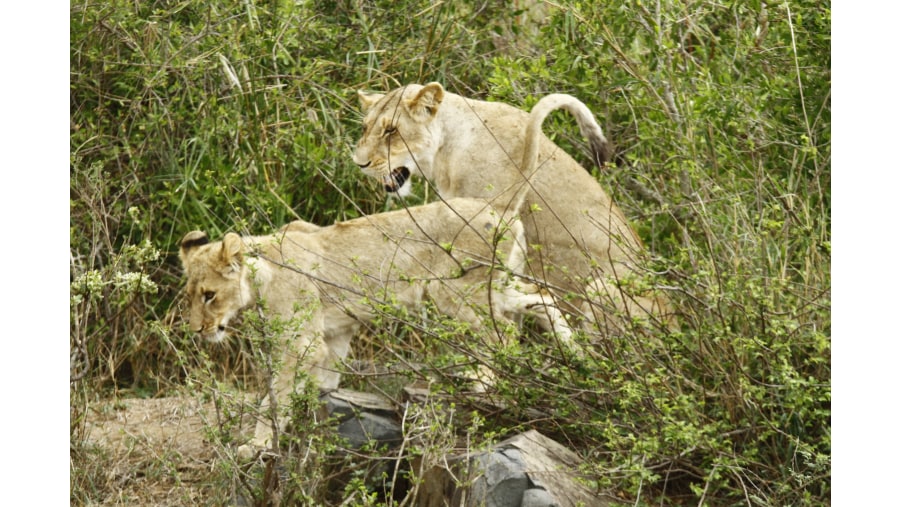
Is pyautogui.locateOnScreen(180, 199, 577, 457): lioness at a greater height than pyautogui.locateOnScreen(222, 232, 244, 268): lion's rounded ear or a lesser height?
lesser

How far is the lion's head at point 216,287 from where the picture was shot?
6332 mm

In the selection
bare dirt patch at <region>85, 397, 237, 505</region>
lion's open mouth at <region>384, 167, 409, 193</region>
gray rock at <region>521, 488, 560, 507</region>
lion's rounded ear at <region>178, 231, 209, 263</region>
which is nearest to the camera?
gray rock at <region>521, 488, 560, 507</region>

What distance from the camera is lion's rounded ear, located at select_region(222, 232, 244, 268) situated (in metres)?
6.28

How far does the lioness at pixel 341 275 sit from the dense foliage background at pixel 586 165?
25 cm

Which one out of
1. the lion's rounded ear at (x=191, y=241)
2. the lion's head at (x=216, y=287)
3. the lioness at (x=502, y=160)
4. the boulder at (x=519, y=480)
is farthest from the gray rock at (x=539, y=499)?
the lion's rounded ear at (x=191, y=241)

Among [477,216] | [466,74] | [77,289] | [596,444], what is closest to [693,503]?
[596,444]

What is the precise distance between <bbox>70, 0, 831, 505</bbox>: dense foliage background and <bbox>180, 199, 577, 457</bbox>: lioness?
251 millimetres

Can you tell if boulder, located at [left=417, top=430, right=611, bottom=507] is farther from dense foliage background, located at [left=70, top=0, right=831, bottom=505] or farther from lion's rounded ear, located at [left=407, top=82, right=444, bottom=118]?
lion's rounded ear, located at [left=407, top=82, right=444, bottom=118]

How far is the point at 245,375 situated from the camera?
7.62 meters

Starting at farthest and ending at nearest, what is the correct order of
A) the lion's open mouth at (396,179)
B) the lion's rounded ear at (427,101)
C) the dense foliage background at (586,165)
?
the lion's open mouth at (396,179)
the lion's rounded ear at (427,101)
the dense foliage background at (586,165)

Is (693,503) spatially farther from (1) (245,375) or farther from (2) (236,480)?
(1) (245,375)

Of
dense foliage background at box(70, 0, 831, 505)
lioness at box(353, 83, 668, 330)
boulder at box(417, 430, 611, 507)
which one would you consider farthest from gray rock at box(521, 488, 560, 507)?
lioness at box(353, 83, 668, 330)

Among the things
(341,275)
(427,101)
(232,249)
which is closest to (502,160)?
(427,101)

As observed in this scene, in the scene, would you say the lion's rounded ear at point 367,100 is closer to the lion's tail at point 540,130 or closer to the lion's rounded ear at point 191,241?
the lion's tail at point 540,130
